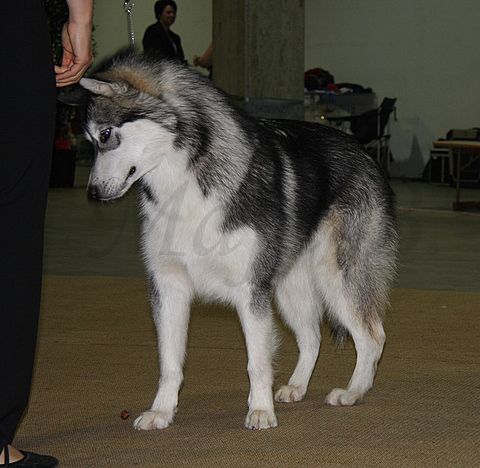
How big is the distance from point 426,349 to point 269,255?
1209mm

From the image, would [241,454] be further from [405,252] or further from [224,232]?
[405,252]

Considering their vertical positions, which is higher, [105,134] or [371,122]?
[105,134]

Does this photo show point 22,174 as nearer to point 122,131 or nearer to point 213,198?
point 122,131

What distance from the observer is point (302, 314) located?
120 inches

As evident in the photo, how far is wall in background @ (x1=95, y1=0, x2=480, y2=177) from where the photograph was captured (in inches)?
465

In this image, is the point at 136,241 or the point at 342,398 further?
the point at 136,241

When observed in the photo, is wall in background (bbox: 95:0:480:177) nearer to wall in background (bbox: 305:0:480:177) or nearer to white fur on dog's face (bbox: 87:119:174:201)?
wall in background (bbox: 305:0:480:177)

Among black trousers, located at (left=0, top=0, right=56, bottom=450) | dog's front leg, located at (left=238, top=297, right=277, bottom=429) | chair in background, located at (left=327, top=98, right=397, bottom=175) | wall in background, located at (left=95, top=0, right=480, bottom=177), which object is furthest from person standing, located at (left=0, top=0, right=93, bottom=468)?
wall in background, located at (left=95, top=0, right=480, bottom=177)

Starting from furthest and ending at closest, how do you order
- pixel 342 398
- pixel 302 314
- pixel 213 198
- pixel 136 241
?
1. pixel 136 241
2. pixel 302 314
3. pixel 342 398
4. pixel 213 198

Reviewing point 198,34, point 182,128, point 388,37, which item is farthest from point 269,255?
point 198,34

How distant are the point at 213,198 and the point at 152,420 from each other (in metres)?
0.59

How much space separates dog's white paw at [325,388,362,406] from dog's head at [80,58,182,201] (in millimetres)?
879

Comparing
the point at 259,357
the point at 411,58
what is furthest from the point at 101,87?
the point at 411,58

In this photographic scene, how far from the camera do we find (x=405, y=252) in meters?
6.18
